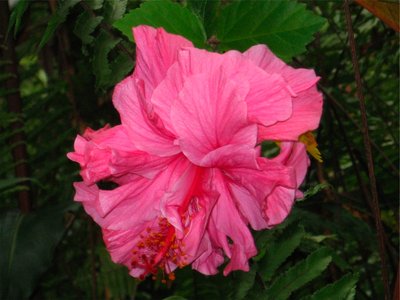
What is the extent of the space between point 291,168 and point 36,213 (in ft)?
2.40

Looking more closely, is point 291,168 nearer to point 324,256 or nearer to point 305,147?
point 305,147

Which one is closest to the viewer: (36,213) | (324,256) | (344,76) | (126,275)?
(324,256)

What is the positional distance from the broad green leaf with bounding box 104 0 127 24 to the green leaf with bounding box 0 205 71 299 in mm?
493

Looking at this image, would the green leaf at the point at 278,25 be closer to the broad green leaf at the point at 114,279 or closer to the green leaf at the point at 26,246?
A: the green leaf at the point at 26,246

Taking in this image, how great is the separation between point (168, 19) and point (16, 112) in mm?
806

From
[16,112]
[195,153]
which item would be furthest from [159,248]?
[16,112]

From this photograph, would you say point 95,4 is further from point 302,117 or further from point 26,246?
point 26,246

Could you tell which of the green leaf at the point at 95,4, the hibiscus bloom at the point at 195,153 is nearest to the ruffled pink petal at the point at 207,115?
the hibiscus bloom at the point at 195,153

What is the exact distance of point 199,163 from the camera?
0.49m

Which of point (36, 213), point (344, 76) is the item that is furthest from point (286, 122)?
point (344, 76)

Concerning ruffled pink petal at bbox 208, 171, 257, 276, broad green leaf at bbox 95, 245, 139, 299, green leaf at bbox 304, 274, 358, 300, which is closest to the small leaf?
green leaf at bbox 304, 274, 358, 300

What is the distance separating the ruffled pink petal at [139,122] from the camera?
0.50m

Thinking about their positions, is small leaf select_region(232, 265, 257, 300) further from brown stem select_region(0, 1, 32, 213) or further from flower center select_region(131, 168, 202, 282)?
brown stem select_region(0, 1, 32, 213)

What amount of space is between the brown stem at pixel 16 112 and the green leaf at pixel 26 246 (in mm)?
84
